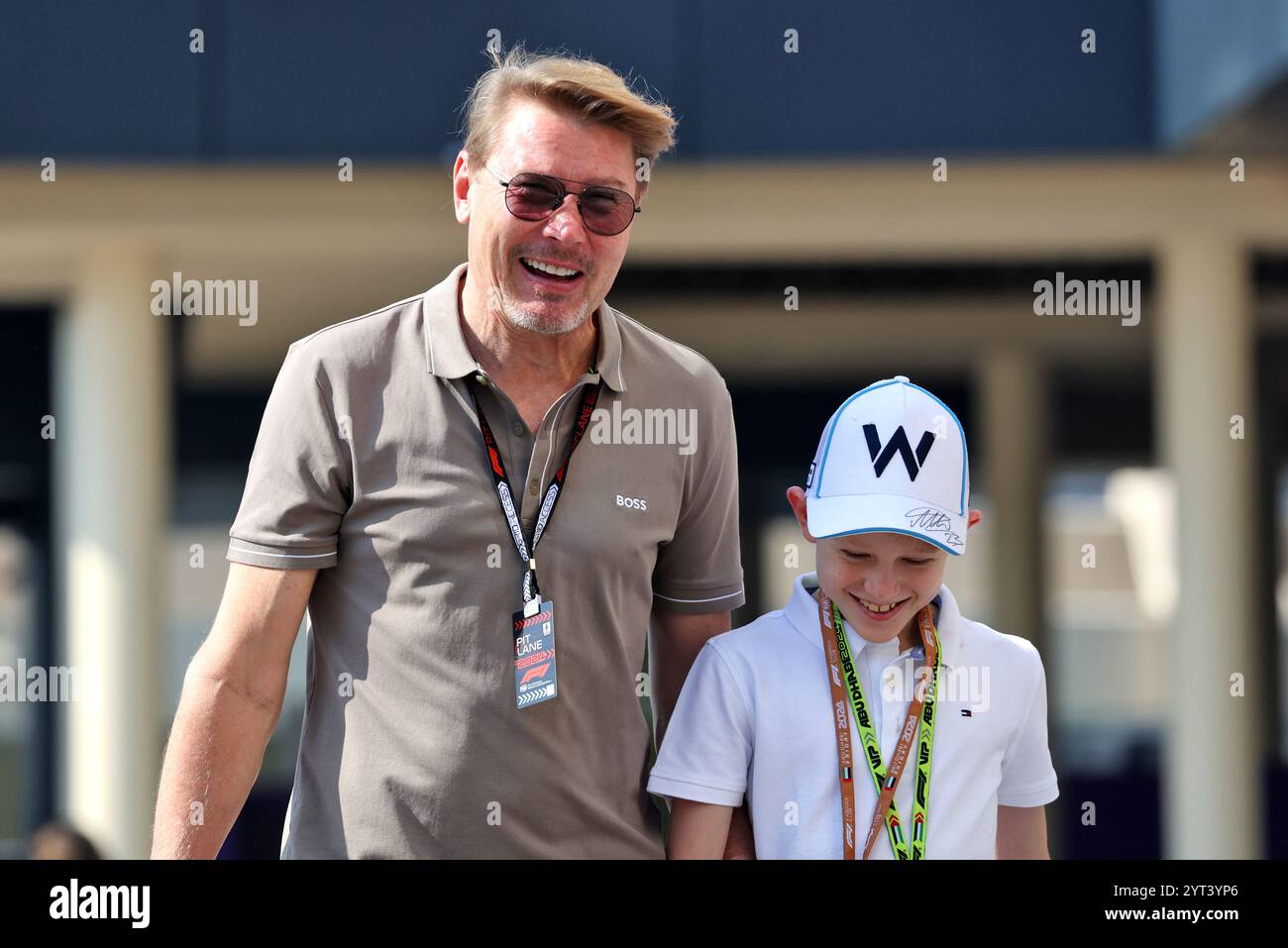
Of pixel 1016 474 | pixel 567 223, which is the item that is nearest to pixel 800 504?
pixel 567 223

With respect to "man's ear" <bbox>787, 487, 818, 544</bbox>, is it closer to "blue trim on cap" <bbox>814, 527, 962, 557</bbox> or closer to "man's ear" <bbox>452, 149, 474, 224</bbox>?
"blue trim on cap" <bbox>814, 527, 962, 557</bbox>

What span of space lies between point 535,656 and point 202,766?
1.58 ft

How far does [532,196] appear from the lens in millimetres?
2129

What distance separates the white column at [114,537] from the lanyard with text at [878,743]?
429 centimetres

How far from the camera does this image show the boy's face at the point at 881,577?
2.10 m

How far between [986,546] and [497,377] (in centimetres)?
682

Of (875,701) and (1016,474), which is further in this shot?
(1016,474)

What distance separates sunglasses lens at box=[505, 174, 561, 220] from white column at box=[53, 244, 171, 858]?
424cm

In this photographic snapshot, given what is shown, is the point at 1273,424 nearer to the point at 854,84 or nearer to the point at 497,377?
the point at 854,84

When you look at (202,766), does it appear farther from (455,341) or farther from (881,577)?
(881,577)

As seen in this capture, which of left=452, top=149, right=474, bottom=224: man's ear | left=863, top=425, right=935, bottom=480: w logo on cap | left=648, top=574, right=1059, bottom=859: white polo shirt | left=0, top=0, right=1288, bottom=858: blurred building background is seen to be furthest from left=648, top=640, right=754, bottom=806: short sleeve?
left=0, top=0, right=1288, bottom=858: blurred building background

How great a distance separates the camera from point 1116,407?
32.8 ft
